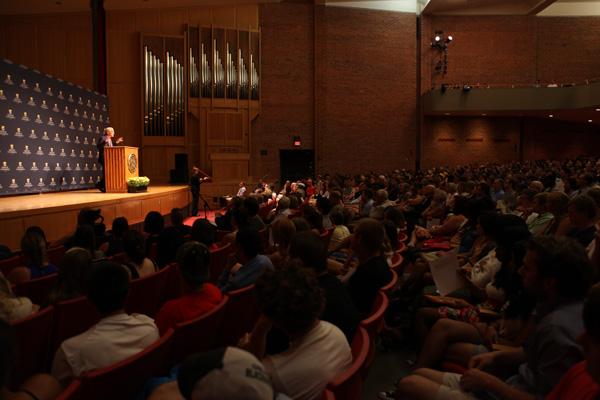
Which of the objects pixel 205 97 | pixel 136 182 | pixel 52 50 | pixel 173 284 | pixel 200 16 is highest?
pixel 200 16

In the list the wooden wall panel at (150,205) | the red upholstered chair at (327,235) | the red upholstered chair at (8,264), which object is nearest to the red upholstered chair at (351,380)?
the red upholstered chair at (327,235)

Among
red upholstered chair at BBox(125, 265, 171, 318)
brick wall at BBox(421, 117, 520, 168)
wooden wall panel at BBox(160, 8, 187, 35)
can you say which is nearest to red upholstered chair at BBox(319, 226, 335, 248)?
red upholstered chair at BBox(125, 265, 171, 318)

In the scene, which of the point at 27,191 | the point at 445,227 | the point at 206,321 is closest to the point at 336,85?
the point at 27,191

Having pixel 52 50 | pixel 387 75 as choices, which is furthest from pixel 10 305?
pixel 387 75

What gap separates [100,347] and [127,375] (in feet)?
0.73

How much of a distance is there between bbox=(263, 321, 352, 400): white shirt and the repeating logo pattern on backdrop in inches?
324

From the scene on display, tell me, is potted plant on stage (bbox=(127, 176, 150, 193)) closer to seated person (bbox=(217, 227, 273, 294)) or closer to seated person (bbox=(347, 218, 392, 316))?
seated person (bbox=(217, 227, 273, 294))

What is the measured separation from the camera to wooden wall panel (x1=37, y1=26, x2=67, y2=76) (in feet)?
42.4

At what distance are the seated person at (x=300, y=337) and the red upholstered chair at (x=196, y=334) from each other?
471mm

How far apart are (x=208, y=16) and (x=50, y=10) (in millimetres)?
4682

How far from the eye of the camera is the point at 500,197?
7.43 metres

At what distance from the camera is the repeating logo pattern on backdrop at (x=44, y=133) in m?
7.85

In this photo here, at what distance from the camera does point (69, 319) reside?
2.21 meters

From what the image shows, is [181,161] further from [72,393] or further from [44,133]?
[72,393]
